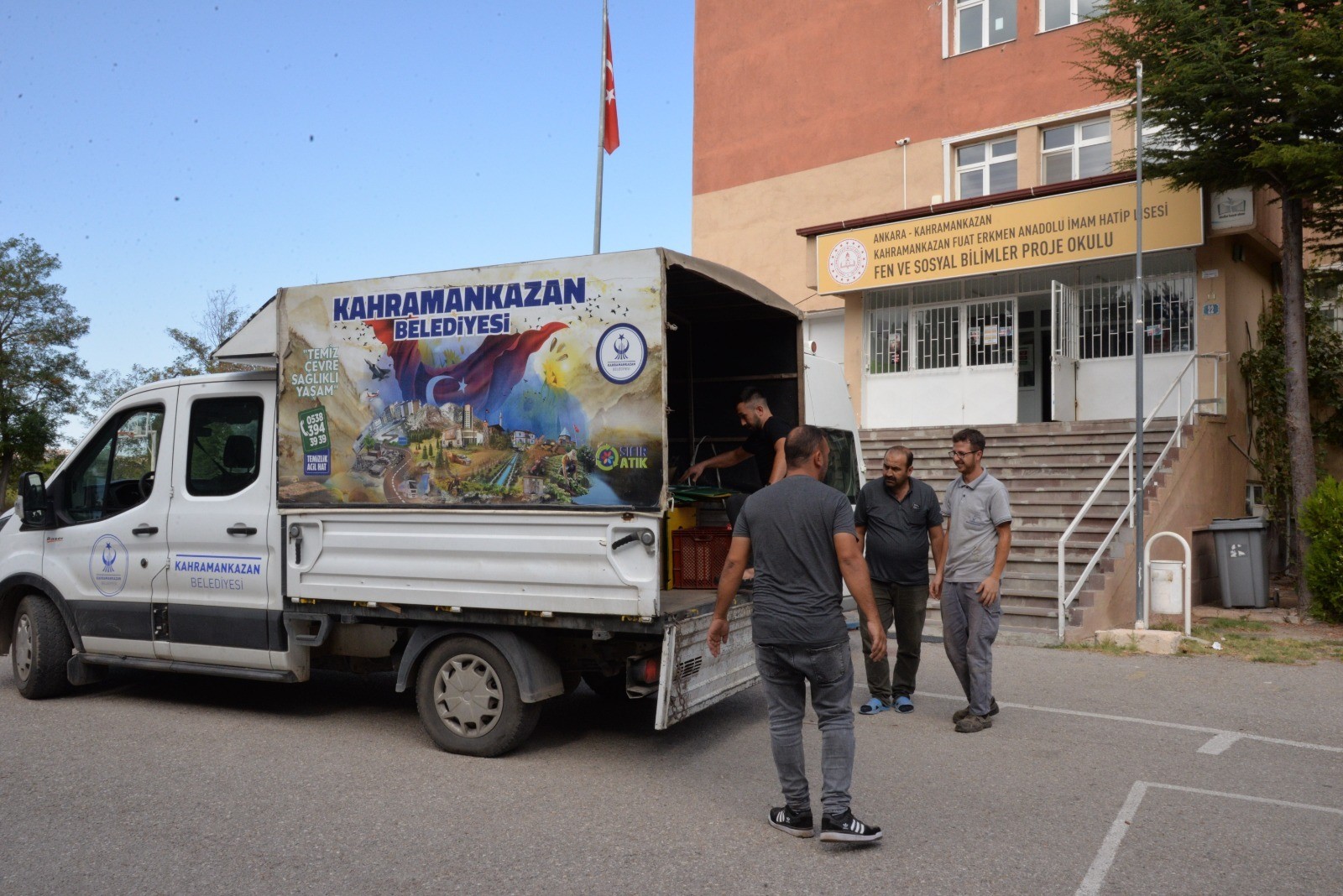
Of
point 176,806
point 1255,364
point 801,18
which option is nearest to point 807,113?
point 801,18

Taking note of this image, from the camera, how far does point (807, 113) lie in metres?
22.4

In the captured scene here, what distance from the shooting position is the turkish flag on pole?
60.4 ft

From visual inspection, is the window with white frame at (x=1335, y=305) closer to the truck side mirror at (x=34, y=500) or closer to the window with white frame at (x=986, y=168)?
the window with white frame at (x=986, y=168)

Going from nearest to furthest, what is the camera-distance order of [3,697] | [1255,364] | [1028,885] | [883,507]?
[1028,885]
[883,507]
[3,697]
[1255,364]

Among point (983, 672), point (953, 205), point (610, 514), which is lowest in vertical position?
point (983, 672)

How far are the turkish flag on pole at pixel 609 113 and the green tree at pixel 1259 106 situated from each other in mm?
8626

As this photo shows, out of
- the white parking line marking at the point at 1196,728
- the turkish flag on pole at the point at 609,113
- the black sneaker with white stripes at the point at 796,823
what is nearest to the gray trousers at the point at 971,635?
the white parking line marking at the point at 1196,728

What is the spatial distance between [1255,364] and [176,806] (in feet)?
48.5

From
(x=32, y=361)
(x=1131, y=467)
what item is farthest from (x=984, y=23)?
(x=32, y=361)

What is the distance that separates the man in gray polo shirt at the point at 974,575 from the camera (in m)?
Answer: 6.42

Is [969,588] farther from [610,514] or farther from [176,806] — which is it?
[176,806]

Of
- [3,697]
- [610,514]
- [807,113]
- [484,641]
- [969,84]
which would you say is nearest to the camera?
[610,514]

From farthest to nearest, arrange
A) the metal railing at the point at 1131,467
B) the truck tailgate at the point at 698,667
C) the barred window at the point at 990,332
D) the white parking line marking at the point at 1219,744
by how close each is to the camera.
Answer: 1. the barred window at the point at 990,332
2. the metal railing at the point at 1131,467
3. the white parking line marking at the point at 1219,744
4. the truck tailgate at the point at 698,667

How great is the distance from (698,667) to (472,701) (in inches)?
52.5
